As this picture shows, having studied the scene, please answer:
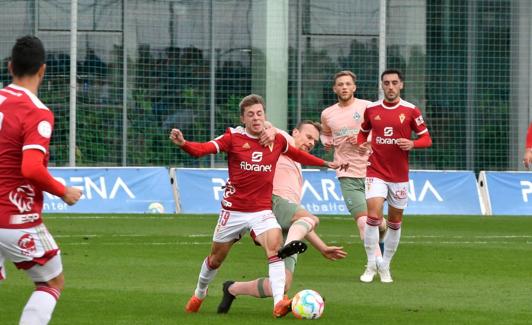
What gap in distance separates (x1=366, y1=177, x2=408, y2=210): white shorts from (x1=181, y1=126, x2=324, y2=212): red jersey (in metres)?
3.13

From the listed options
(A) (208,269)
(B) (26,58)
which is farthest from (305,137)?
(B) (26,58)

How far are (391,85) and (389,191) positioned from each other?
1.13 m

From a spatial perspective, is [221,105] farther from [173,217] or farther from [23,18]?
[173,217]

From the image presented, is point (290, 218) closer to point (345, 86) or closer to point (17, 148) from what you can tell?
point (345, 86)

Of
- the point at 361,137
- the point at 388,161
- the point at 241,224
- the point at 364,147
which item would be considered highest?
the point at 361,137

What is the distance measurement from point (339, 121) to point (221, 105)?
681 inches

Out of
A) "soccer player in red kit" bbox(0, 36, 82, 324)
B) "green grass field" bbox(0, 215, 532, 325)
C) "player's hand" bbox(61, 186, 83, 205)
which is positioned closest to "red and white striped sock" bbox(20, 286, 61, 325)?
"soccer player in red kit" bbox(0, 36, 82, 324)

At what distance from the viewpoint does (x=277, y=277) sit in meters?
10.4

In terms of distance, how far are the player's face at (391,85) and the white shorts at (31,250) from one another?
21.4 ft

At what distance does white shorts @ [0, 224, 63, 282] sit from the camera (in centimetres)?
782

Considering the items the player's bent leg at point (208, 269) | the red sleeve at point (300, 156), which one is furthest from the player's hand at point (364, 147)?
the player's bent leg at point (208, 269)

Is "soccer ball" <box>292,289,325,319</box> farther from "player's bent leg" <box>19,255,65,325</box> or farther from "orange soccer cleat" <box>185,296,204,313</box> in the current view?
"player's bent leg" <box>19,255,65,325</box>

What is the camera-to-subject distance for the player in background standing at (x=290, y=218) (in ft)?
35.7

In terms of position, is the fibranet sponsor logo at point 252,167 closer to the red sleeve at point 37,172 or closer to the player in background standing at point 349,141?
the red sleeve at point 37,172
